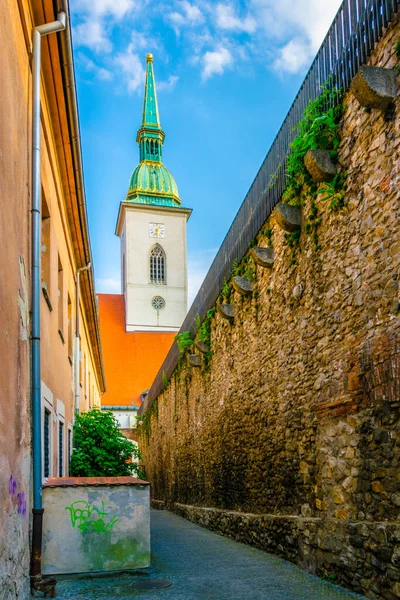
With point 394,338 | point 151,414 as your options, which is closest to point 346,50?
point 394,338

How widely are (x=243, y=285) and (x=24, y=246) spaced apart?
5.46 metres

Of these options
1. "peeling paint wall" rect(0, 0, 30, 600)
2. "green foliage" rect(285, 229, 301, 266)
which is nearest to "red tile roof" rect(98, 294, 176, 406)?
"green foliage" rect(285, 229, 301, 266)

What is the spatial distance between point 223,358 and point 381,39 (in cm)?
810

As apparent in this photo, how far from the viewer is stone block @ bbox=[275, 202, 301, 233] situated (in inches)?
343

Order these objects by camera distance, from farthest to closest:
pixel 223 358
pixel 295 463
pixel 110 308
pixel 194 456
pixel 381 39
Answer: pixel 110 308, pixel 194 456, pixel 223 358, pixel 295 463, pixel 381 39

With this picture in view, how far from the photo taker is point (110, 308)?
51.0m

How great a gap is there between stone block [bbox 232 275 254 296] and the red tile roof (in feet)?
105

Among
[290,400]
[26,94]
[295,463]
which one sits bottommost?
[295,463]

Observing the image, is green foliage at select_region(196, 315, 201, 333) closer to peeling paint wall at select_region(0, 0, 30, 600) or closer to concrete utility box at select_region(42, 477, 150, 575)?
concrete utility box at select_region(42, 477, 150, 575)

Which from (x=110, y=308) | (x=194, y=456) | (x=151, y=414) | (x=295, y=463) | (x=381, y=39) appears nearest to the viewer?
(x=381, y=39)

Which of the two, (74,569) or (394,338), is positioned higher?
(394,338)

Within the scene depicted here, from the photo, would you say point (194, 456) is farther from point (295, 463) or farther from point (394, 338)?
point (394, 338)

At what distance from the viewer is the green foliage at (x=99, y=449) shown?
545 inches

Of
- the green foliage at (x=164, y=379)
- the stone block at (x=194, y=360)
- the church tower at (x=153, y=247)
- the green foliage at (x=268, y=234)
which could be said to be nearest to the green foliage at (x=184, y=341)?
the stone block at (x=194, y=360)
